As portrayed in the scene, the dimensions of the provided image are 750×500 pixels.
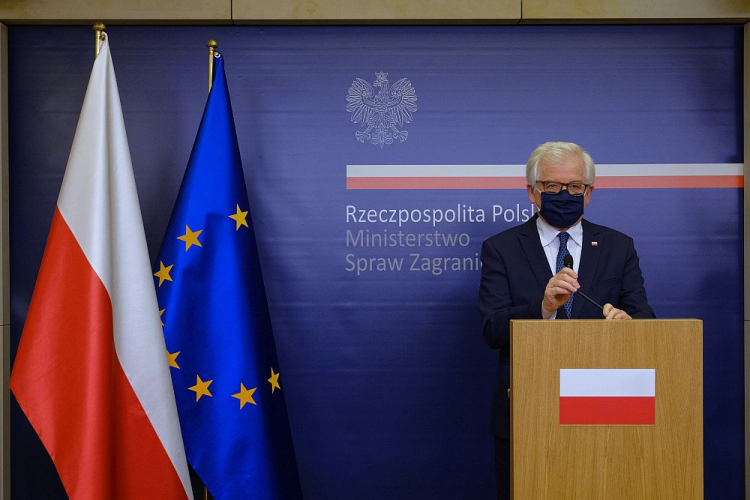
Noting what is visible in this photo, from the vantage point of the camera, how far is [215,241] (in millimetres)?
2908

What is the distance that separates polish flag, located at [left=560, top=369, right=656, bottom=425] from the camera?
170 centimetres

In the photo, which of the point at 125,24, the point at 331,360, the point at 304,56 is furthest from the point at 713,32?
the point at 125,24

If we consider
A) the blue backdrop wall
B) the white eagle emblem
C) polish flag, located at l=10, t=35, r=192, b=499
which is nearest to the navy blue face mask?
the blue backdrop wall

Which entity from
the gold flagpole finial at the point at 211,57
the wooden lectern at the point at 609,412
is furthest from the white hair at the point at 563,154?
the gold flagpole finial at the point at 211,57

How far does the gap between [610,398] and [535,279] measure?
75 cm

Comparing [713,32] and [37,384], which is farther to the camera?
[713,32]

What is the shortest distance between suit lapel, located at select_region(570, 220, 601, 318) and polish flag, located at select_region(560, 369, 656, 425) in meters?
0.61

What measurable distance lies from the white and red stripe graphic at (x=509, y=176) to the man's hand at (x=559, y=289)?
1480 mm

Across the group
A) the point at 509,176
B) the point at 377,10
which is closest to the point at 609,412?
the point at 509,176

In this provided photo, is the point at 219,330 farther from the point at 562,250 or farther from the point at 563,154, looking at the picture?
the point at 563,154

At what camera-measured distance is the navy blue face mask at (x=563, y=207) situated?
7.85 feet

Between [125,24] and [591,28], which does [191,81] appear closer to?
[125,24]

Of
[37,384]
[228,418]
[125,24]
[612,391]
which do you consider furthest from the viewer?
[125,24]

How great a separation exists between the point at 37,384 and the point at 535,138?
235cm
